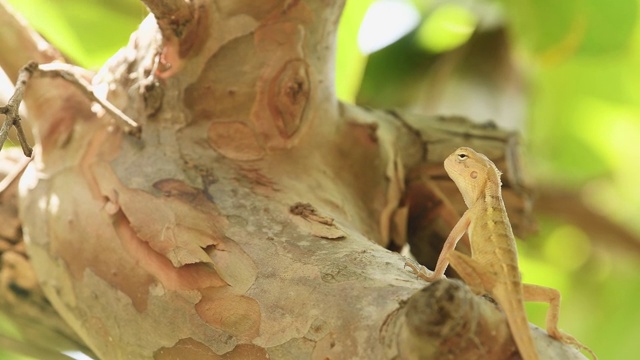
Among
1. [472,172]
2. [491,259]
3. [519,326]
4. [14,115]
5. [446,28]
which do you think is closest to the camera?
[519,326]

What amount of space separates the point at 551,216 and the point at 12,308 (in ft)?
8.49

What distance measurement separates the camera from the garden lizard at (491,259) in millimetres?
1301

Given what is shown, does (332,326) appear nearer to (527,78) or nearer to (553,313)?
(553,313)

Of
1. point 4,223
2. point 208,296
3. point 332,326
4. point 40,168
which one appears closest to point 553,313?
point 332,326

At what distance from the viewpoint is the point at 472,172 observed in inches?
83.6

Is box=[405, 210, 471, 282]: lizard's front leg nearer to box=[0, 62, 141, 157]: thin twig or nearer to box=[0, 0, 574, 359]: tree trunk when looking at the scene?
box=[0, 0, 574, 359]: tree trunk

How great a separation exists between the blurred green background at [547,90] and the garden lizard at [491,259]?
44.5 inches

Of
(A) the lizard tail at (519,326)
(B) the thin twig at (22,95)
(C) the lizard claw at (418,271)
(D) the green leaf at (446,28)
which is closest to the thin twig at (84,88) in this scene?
(B) the thin twig at (22,95)

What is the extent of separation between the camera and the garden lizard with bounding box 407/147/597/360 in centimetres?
130

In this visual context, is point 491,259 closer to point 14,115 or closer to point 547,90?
point 14,115

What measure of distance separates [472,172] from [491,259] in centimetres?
57

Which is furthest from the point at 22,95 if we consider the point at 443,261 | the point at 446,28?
the point at 446,28

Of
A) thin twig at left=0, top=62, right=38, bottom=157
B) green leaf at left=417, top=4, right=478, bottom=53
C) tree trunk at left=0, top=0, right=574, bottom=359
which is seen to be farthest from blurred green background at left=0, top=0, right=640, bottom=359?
thin twig at left=0, top=62, right=38, bottom=157

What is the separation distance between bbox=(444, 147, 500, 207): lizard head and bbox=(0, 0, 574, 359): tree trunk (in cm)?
29
